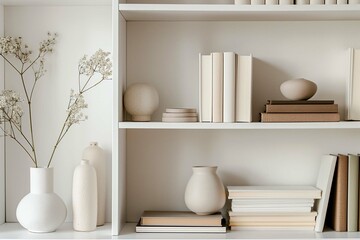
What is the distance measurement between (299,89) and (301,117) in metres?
0.12

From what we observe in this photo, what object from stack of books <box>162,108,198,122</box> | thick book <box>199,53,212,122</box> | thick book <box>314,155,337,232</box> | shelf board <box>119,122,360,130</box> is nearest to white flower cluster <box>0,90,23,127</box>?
shelf board <box>119,122,360,130</box>

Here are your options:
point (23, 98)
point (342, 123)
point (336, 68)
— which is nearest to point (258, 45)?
point (336, 68)

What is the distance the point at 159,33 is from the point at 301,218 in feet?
2.98

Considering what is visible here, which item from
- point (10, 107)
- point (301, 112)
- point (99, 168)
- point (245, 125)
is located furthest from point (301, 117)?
point (10, 107)

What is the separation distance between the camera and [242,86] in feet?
6.77

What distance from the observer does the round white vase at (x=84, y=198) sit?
2088mm

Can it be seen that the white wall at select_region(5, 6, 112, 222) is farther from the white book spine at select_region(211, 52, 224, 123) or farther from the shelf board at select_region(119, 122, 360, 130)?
the white book spine at select_region(211, 52, 224, 123)

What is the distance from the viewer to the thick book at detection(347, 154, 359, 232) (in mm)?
2076

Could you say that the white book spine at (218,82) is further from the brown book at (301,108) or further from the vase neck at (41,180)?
the vase neck at (41,180)

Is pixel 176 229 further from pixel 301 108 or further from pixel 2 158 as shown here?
pixel 2 158

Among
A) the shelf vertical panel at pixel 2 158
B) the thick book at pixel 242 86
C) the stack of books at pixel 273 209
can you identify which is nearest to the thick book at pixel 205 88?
the thick book at pixel 242 86

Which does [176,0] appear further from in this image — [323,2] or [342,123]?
[342,123]

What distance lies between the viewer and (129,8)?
1995 mm

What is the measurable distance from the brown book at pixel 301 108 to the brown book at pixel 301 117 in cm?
1
